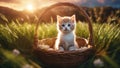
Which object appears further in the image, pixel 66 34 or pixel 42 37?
pixel 42 37

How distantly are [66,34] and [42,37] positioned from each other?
66cm

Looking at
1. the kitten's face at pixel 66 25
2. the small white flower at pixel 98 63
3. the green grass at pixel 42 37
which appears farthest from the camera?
the kitten's face at pixel 66 25

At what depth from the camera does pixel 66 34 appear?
193 inches

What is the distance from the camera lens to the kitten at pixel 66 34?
4.77m

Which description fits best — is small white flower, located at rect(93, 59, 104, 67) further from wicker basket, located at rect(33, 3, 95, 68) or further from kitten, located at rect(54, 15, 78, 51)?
kitten, located at rect(54, 15, 78, 51)

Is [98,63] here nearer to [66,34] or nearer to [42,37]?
[66,34]

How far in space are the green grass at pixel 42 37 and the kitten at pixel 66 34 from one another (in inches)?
13.7

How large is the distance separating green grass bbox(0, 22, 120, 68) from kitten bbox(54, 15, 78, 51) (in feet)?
1.14

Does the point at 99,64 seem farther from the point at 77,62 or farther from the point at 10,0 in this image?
the point at 10,0

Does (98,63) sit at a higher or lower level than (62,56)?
lower

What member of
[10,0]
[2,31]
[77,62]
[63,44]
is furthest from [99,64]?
[10,0]

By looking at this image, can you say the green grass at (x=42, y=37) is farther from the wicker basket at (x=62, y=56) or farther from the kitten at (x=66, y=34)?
the kitten at (x=66, y=34)

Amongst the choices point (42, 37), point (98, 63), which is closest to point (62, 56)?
→ point (98, 63)

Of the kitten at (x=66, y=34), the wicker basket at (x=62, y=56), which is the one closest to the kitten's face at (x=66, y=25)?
the kitten at (x=66, y=34)
